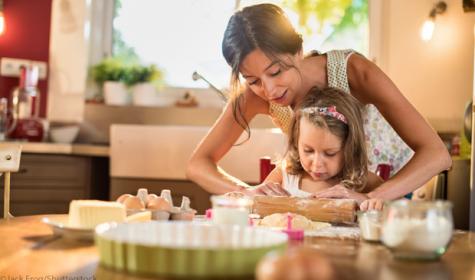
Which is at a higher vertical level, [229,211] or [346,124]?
[346,124]

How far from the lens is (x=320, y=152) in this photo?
2.03 m

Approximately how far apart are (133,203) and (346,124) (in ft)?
2.71

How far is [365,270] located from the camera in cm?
99

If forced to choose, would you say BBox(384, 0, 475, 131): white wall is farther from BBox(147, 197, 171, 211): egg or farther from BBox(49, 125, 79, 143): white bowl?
BBox(147, 197, 171, 211): egg

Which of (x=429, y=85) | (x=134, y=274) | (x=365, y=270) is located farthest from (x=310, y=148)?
(x=429, y=85)

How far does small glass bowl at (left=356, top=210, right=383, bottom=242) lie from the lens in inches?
51.3

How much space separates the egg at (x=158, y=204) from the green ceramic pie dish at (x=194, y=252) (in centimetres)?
48

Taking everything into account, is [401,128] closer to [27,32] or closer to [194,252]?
[194,252]

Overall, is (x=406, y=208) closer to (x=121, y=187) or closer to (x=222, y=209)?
(x=222, y=209)

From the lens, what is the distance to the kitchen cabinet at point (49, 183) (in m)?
3.75

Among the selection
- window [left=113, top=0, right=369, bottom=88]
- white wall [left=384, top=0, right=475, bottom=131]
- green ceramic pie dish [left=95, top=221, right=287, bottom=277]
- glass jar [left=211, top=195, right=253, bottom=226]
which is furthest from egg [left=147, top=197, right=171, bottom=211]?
window [left=113, top=0, right=369, bottom=88]

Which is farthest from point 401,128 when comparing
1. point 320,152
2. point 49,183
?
point 49,183

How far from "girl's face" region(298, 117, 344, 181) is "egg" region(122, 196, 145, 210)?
0.68 meters

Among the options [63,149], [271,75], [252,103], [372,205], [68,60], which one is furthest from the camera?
[68,60]
